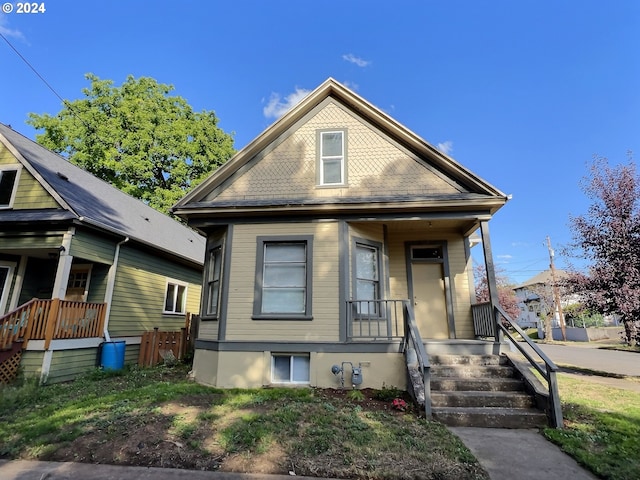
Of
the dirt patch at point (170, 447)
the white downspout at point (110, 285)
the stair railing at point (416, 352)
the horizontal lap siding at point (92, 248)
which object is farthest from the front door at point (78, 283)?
the stair railing at point (416, 352)

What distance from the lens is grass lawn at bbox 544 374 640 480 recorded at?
3744 mm

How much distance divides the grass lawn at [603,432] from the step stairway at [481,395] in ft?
1.64

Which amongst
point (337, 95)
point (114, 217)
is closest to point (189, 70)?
point (114, 217)

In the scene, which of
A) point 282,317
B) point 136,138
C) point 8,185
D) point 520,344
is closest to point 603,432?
point 520,344

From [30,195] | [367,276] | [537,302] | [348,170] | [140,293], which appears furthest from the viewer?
[537,302]

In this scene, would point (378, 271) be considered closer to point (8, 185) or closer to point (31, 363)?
point (31, 363)

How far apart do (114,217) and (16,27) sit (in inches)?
208

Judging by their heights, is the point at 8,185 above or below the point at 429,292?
above

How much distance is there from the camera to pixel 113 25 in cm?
1162

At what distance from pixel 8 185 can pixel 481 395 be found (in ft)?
41.3

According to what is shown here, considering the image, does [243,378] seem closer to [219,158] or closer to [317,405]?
[317,405]

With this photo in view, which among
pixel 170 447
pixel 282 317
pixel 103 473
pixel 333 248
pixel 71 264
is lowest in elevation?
pixel 103 473

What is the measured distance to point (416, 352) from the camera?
20.3 ft

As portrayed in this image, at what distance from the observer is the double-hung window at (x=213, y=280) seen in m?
8.24
